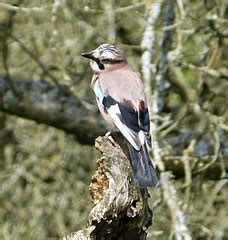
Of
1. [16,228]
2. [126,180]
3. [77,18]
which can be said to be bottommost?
[16,228]

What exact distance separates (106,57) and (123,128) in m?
0.84

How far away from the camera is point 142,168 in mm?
4641

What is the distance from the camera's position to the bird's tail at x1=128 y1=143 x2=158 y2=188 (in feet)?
14.3

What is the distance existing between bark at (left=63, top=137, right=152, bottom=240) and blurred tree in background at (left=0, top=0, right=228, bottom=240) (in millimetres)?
2104

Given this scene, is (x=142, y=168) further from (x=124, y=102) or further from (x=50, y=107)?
(x=50, y=107)

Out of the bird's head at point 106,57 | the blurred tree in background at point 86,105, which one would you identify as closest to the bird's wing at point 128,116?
the bird's head at point 106,57

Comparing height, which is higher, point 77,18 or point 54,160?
point 77,18

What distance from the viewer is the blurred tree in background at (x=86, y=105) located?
22.7 ft

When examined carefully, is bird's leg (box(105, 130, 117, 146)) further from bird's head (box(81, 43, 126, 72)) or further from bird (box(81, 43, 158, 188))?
bird's head (box(81, 43, 126, 72))

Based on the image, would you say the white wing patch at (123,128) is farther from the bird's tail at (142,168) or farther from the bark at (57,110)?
the bark at (57,110)

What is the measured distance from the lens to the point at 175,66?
7.22 metres

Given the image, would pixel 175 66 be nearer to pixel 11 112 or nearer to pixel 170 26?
pixel 170 26

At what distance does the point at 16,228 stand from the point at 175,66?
1.94 m

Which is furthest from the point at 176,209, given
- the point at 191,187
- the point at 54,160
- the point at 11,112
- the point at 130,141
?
the point at 54,160
